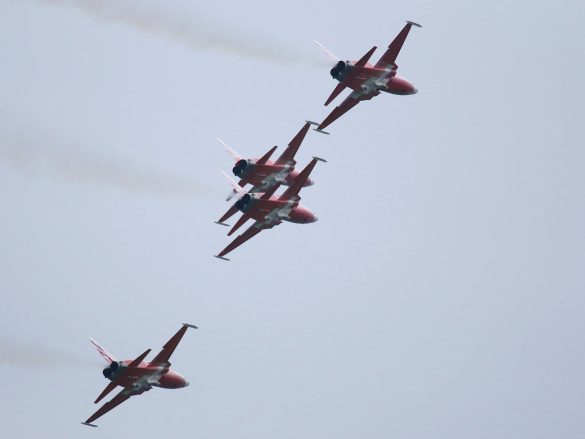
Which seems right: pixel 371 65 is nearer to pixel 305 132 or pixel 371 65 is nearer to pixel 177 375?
pixel 305 132

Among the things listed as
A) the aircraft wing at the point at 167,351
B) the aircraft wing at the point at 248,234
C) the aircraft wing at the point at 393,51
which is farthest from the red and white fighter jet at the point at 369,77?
the aircraft wing at the point at 167,351

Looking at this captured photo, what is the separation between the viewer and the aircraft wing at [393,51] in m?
179

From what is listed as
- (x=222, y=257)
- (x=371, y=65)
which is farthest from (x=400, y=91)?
(x=222, y=257)

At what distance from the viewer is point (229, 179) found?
181125mm

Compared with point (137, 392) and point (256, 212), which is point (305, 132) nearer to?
point (256, 212)

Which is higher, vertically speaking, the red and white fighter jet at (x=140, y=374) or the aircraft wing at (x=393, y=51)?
the aircraft wing at (x=393, y=51)

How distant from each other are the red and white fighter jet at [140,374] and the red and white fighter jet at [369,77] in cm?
1617

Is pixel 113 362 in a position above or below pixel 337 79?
below

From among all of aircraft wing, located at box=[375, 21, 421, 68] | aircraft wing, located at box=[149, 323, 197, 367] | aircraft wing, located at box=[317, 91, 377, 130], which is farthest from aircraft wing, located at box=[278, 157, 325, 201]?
aircraft wing, located at box=[149, 323, 197, 367]

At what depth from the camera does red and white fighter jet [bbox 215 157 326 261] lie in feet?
586

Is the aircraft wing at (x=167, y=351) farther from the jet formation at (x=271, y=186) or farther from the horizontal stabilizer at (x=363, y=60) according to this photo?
the horizontal stabilizer at (x=363, y=60)

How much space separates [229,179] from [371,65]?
10.6 metres

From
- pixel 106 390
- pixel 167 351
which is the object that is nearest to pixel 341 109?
pixel 167 351

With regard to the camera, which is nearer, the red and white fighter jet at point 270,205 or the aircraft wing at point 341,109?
the red and white fighter jet at point 270,205
